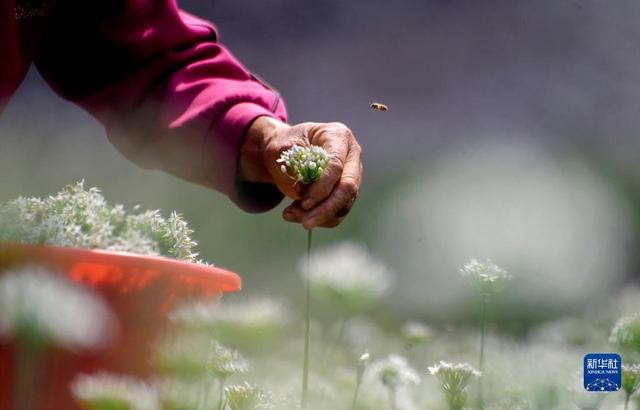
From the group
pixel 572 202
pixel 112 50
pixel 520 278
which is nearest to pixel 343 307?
pixel 112 50

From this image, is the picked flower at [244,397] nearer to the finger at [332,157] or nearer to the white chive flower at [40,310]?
the white chive flower at [40,310]

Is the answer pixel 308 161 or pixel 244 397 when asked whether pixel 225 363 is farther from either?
pixel 308 161

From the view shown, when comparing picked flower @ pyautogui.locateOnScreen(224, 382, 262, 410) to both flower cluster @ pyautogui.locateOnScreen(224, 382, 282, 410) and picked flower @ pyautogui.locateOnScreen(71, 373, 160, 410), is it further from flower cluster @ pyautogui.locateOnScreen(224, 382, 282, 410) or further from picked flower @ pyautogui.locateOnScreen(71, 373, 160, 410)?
picked flower @ pyautogui.locateOnScreen(71, 373, 160, 410)

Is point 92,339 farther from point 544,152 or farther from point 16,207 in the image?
point 544,152

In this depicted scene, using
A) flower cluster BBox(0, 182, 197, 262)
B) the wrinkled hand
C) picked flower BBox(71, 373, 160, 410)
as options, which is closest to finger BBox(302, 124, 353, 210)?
the wrinkled hand

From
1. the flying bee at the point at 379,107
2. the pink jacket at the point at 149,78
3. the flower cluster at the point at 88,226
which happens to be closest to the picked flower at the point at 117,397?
the flower cluster at the point at 88,226

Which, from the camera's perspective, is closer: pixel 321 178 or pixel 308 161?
pixel 308 161

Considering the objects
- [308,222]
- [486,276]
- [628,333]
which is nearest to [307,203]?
[308,222]
